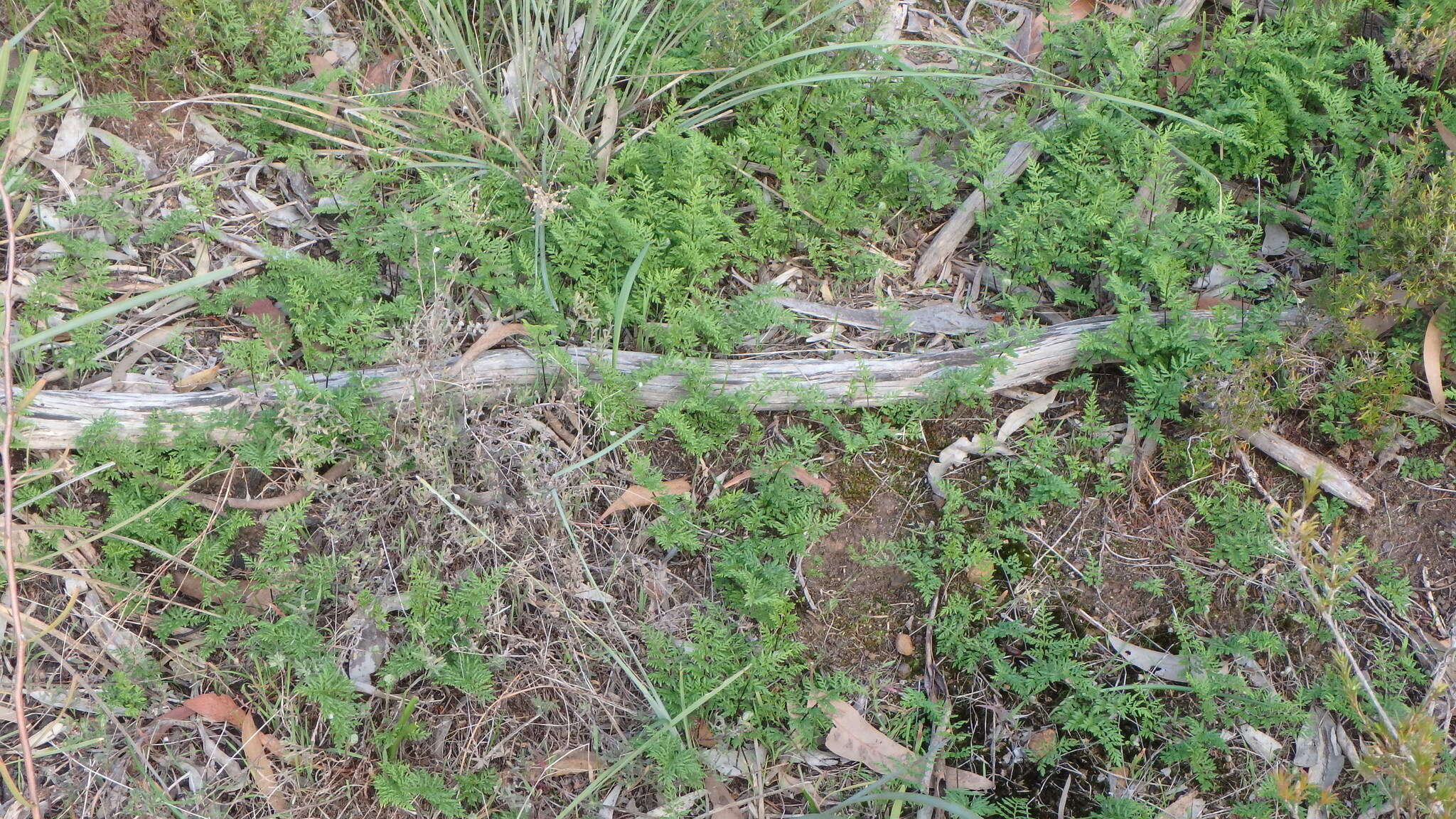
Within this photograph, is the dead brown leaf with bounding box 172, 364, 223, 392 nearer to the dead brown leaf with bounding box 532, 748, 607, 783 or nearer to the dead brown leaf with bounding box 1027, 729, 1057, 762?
the dead brown leaf with bounding box 532, 748, 607, 783

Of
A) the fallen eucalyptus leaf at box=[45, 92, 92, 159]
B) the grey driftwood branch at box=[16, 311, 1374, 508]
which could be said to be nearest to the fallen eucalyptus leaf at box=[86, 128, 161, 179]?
the fallen eucalyptus leaf at box=[45, 92, 92, 159]

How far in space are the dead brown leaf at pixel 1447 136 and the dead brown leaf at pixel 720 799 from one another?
323cm

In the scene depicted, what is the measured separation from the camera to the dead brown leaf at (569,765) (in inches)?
110

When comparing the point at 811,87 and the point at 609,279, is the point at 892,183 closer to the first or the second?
the point at 811,87

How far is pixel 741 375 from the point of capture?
3.29m

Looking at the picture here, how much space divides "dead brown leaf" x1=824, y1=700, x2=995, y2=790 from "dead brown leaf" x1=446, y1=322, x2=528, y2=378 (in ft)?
5.12

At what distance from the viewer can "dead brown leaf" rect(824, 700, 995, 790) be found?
9.23 feet

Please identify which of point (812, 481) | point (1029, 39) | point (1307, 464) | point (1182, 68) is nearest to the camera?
point (1307, 464)

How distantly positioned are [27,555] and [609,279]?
1.91 m

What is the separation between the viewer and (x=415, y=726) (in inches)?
109

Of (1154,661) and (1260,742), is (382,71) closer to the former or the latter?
(1154,661)

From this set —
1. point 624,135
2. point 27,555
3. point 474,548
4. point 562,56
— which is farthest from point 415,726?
point 562,56

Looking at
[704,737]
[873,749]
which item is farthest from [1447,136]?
[704,737]

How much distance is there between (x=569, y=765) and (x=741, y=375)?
1.31 metres
